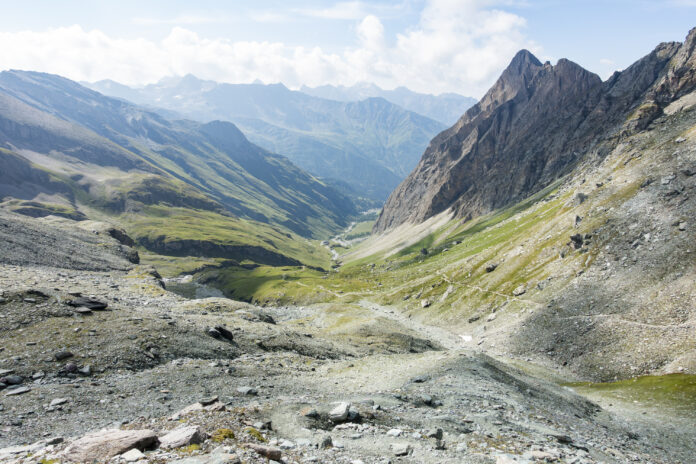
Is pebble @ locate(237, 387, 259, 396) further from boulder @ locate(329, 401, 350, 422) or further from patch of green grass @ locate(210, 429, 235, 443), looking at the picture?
patch of green grass @ locate(210, 429, 235, 443)

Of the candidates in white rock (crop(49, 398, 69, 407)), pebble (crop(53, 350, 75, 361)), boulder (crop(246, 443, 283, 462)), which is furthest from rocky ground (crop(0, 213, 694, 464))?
white rock (crop(49, 398, 69, 407))

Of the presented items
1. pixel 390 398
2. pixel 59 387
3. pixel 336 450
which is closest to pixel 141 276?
pixel 59 387

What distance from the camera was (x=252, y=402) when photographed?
27.7 meters

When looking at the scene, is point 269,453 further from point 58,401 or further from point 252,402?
point 58,401

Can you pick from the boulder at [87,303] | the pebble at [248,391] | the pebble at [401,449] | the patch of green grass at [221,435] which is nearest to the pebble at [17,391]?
the pebble at [248,391]

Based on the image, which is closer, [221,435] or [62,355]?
[221,435]

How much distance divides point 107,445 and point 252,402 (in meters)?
12.0

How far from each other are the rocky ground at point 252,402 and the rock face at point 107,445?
0.25 ft

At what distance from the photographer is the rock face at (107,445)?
16047mm

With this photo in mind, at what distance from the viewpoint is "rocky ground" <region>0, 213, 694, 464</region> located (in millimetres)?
19203

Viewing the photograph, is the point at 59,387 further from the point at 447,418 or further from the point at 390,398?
the point at 447,418

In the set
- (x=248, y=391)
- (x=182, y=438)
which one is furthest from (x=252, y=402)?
(x=182, y=438)

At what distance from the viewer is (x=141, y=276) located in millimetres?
100812

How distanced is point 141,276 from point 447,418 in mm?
97678
